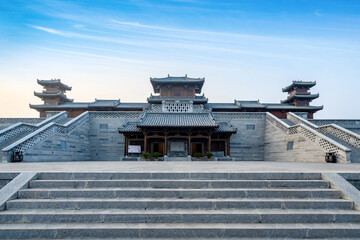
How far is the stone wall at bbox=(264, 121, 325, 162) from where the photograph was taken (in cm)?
1269

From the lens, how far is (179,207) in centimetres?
427

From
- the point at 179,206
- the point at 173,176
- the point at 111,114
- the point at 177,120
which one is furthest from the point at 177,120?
the point at 179,206

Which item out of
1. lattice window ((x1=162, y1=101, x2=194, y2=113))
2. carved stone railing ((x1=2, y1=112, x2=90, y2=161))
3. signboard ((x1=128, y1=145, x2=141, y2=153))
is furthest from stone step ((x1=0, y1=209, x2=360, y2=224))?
lattice window ((x1=162, y1=101, x2=194, y2=113))

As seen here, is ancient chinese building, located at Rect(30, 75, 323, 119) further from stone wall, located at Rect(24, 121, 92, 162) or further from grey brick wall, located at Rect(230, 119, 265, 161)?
stone wall, located at Rect(24, 121, 92, 162)

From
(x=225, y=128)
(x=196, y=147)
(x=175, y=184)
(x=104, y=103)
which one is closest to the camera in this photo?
(x=175, y=184)

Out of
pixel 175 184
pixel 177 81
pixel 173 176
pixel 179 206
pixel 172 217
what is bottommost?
pixel 172 217

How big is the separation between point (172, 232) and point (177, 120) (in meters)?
15.1

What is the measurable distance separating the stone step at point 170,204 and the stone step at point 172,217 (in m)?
0.22

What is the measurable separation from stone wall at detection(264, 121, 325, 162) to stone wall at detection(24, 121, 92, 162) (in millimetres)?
16452

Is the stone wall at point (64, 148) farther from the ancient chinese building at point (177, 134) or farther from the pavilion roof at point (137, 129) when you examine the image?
the pavilion roof at point (137, 129)

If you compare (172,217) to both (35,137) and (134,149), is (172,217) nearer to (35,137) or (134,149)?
(35,137)

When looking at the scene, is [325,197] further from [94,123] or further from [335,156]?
[94,123]

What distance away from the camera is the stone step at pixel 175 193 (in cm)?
456

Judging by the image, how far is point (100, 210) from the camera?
416cm
